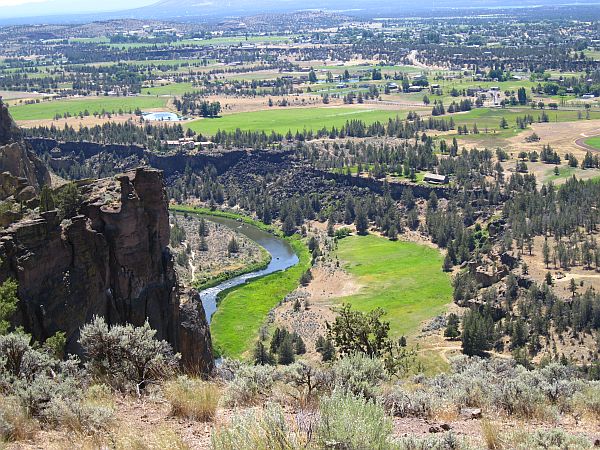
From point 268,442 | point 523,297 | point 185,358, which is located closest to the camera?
point 268,442

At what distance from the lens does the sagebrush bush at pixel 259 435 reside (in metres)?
16.6

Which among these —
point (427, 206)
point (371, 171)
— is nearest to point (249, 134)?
point (371, 171)

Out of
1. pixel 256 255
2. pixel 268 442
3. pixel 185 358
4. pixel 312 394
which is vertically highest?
pixel 268 442

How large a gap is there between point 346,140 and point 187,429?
482 feet

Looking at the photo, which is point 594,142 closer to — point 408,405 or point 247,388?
point 408,405

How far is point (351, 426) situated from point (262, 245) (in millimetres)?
101219

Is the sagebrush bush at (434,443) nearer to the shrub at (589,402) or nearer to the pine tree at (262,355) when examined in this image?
the shrub at (589,402)

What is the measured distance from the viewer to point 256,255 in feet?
362

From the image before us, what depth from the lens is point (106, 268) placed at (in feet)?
148

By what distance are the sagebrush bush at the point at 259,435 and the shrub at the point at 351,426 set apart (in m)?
0.65

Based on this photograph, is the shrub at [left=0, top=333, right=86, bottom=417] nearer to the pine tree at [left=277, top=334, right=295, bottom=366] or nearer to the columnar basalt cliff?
the columnar basalt cliff

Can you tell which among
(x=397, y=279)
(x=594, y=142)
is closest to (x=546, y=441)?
(x=397, y=279)

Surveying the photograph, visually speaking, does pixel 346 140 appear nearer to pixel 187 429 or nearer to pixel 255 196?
pixel 255 196

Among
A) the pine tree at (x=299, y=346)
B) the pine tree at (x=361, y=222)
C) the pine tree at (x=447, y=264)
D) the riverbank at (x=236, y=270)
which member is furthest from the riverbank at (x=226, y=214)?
the pine tree at (x=299, y=346)
